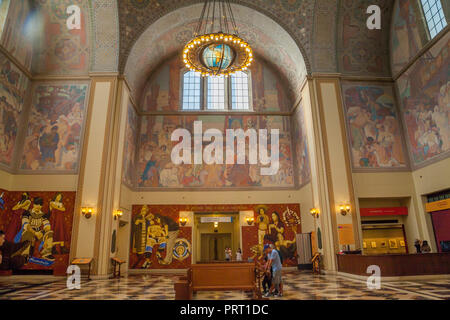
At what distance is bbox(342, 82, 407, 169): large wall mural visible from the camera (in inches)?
536

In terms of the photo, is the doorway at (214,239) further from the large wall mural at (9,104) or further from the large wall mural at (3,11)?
the large wall mural at (3,11)

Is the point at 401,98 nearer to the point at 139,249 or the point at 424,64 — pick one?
the point at 424,64

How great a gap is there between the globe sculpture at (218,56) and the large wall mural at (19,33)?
8.12m

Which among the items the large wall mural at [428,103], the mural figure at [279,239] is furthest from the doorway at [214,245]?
the large wall mural at [428,103]

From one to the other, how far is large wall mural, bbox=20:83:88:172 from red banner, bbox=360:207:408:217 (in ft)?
42.1

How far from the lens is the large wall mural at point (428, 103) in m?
11.1

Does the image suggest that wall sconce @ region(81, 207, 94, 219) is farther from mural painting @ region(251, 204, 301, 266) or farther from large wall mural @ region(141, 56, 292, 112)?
mural painting @ region(251, 204, 301, 266)

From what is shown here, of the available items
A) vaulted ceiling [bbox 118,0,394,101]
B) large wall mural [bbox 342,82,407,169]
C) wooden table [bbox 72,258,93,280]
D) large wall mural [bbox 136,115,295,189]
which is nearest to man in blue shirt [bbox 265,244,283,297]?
wooden table [bbox 72,258,93,280]

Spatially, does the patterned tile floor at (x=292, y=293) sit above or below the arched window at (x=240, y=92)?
below

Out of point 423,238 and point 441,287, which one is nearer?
point 441,287

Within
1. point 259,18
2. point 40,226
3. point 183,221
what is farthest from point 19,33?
point 183,221

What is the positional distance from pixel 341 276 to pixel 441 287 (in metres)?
3.85

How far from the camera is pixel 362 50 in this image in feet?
48.1

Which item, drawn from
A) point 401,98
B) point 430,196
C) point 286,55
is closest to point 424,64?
point 401,98
